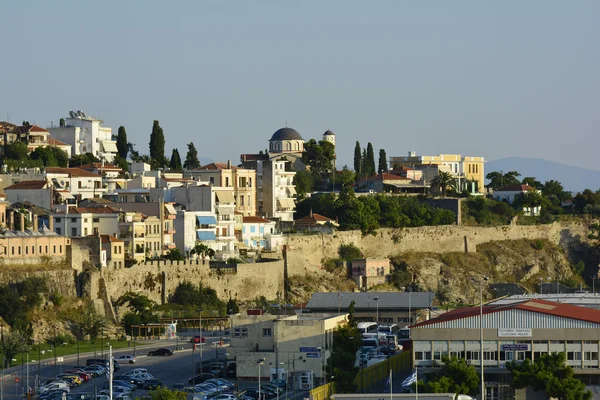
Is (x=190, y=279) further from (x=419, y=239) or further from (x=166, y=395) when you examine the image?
(x=166, y=395)

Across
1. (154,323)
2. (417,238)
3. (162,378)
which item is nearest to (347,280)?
(417,238)

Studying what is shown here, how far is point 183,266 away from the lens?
86.7m

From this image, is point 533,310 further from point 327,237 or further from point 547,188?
point 547,188

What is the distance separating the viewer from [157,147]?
370 ft

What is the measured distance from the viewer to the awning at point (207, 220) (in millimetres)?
94688

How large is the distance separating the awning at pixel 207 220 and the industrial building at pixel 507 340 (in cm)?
3753

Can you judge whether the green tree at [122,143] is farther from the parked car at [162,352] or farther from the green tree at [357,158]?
the parked car at [162,352]

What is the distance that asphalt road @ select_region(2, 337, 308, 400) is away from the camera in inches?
2287

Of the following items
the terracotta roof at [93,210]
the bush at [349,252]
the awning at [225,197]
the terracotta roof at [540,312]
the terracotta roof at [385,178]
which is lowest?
the terracotta roof at [540,312]

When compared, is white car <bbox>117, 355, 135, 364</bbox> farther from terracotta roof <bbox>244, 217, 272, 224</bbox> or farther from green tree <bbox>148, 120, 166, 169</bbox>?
green tree <bbox>148, 120, 166, 169</bbox>

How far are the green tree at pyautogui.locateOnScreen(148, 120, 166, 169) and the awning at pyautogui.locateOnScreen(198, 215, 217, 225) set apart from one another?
56.4 ft

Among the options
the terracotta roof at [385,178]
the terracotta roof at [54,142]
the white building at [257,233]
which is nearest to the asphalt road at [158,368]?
the white building at [257,233]

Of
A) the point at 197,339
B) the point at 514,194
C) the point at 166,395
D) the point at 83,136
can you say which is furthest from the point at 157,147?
the point at 166,395

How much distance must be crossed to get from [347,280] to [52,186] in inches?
824
